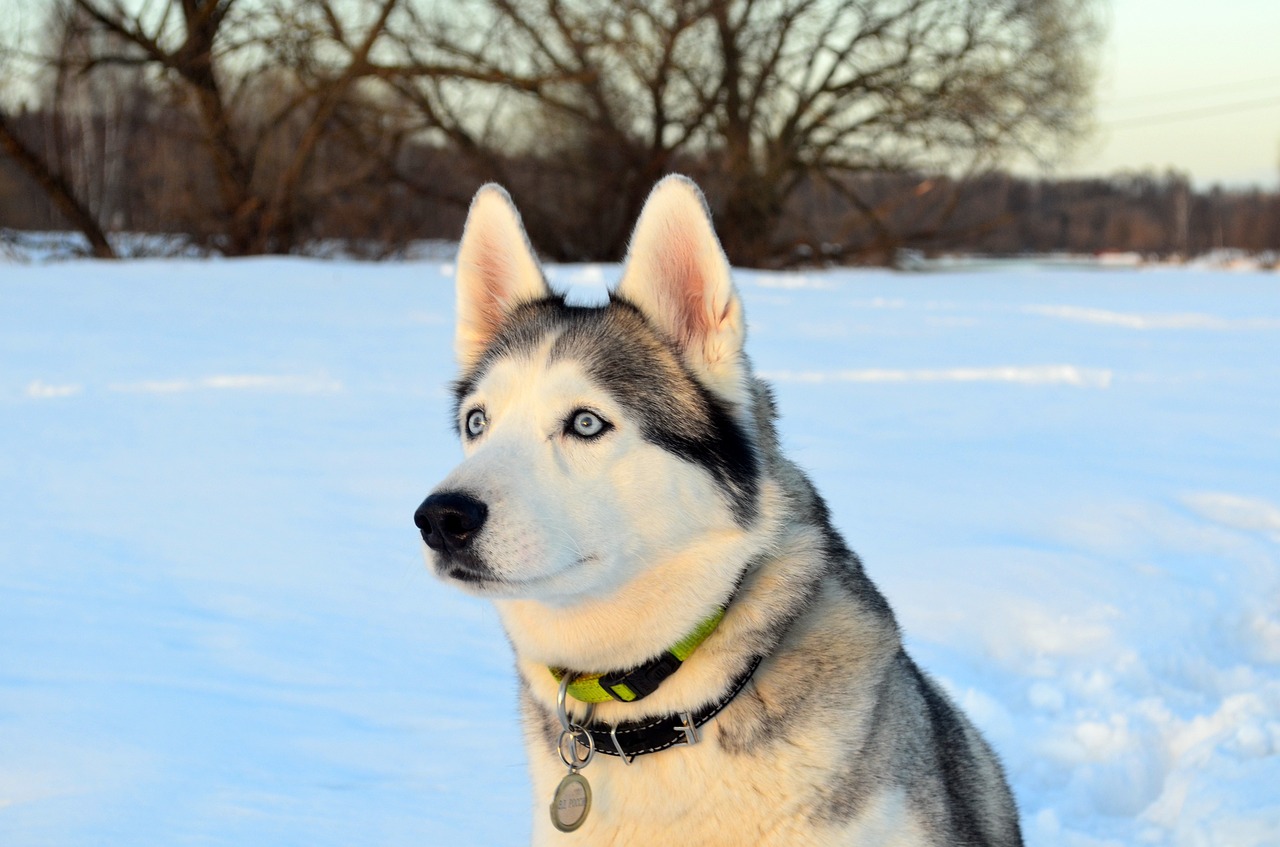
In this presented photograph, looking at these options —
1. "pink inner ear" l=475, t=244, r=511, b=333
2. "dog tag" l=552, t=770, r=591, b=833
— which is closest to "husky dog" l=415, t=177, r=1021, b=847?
"dog tag" l=552, t=770, r=591, b=833

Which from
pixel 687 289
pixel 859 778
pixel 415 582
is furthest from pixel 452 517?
pixel 415 582

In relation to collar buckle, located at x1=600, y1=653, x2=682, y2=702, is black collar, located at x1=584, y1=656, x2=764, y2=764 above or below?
below

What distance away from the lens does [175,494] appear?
5.94 m

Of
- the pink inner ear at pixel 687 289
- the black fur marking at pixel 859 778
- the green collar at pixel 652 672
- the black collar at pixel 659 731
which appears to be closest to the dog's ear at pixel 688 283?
the pink inner ear at pixel 687 289

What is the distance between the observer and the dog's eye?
2217 mm

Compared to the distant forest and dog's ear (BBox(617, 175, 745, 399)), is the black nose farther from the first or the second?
the distant forest

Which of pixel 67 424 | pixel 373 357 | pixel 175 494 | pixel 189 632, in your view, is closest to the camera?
pixel 189 632

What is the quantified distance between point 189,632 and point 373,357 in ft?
21.1

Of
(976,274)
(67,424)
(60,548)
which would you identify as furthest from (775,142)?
(60,548)

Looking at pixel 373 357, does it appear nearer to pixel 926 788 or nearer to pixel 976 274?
pixel 926 788

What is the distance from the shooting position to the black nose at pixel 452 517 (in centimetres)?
197

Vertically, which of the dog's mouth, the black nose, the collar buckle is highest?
the black nose

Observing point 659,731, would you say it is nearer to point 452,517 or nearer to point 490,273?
point 452,517

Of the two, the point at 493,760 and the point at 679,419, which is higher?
the point at 679,419
